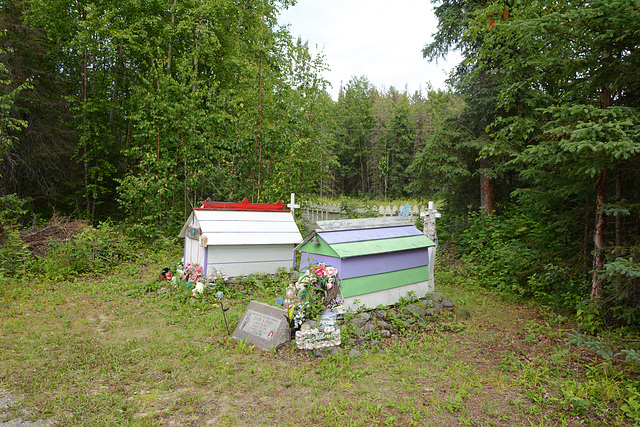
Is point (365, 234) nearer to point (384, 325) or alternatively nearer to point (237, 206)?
point (384, 325)

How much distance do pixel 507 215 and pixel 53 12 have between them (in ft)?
48.9

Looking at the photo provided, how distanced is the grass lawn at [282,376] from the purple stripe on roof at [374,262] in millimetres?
1169

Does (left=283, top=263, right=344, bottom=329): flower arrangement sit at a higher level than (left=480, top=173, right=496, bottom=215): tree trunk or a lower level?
lower

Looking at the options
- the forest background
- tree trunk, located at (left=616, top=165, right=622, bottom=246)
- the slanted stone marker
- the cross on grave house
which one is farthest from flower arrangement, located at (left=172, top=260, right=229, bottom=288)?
tree trunk, located at (left=616, top=165, right=622, bottom=246)

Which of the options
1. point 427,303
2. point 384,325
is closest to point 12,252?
point 384,325

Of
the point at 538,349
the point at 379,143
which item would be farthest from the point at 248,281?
the point at 379,143

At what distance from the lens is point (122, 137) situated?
15766 mm

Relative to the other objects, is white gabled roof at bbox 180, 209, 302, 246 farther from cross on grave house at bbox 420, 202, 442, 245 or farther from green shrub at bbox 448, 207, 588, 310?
green shrub at bbox 448, 207, 588, 310

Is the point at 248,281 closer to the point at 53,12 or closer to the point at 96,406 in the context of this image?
the point at 96,406

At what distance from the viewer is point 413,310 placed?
6.15 m

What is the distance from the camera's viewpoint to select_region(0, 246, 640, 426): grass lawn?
3.48 meters

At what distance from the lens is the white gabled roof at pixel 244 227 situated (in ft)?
25.4

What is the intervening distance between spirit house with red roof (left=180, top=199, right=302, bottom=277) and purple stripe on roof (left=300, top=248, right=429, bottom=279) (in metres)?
1.83

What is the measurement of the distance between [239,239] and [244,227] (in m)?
0.40
